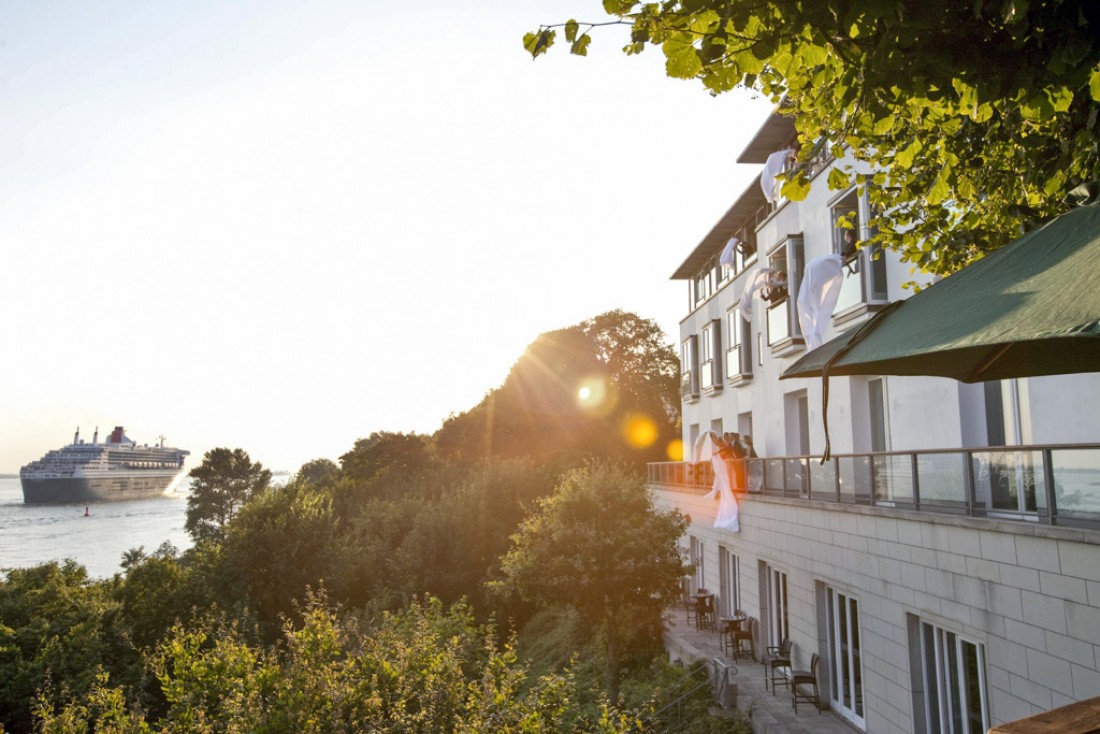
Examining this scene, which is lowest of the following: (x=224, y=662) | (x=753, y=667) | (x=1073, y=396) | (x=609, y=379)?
(x=753, y=667)

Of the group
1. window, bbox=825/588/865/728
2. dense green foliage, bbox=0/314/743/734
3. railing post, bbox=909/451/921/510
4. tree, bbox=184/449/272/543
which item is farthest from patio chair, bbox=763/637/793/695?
tree, bbox=184/449/272/543

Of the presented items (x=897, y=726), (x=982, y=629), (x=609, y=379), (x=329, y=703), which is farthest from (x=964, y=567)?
(x=609, y=379)

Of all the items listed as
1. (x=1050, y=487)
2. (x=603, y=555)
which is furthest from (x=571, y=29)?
(x=603, y=555)

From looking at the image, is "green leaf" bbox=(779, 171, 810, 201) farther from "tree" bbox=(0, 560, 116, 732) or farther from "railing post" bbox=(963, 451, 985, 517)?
"tree" bbox=(0, 560, 116, 732)

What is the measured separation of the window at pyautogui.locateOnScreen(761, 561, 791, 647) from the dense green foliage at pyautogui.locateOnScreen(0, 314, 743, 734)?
239 cm

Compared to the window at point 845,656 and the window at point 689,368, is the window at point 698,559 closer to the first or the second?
the window at point 689,368

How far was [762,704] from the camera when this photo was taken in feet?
39.9

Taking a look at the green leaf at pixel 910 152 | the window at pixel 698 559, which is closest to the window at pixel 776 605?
the window at pixel 698 559

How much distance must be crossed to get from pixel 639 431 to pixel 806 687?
34125 millimetres

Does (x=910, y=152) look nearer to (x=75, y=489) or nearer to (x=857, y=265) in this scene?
(x=857, y=265)

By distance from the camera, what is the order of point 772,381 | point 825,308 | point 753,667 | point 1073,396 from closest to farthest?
point 1073,396 < point 825,308 < point 753,667 < point 772,381

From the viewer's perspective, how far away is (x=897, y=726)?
9.59 meters

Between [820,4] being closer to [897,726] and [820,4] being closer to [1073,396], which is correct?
[1073,396]

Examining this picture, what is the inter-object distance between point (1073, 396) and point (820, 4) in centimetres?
853
